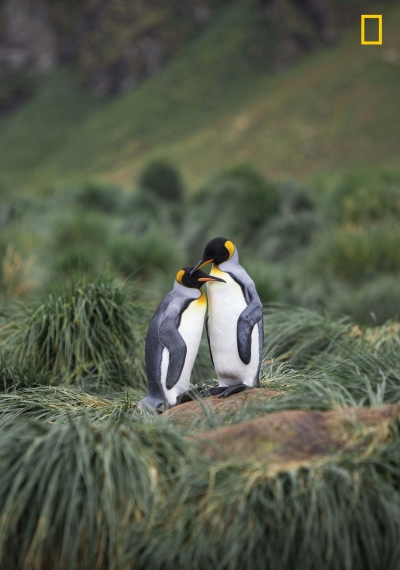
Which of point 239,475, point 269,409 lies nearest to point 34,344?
point 269,409

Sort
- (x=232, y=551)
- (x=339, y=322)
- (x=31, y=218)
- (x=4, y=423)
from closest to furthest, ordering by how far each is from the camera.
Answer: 1. (x=232, y=551)
2. (x=4, y=423)
3. (x=339, y=322)
4. (x=31, y=218)

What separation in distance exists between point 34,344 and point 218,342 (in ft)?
6.87

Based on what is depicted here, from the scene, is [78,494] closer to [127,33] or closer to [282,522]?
[282,522]

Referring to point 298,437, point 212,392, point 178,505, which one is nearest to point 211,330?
point 212,392

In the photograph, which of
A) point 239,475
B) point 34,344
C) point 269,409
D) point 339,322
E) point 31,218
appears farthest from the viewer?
point 31,218

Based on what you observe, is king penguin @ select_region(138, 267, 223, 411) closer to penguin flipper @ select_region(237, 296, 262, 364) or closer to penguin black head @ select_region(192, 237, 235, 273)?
penguin black head @ select_region(192, 237, 235, 273)

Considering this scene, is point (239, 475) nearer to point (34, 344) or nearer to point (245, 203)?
point (34, 344)

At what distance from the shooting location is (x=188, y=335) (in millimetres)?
4582

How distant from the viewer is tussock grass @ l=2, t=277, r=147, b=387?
6.14 m

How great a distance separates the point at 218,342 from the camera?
15.0 ft

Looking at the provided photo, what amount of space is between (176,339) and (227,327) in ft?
0.95

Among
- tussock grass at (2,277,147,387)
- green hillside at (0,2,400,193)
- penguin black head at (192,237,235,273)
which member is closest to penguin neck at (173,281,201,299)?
penguin black head at (192,237,235,273)

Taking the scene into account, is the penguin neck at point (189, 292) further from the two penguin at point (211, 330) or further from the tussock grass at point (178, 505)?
the tussock grass at point (178, 505)

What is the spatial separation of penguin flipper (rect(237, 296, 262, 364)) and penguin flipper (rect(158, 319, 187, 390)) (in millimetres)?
322
